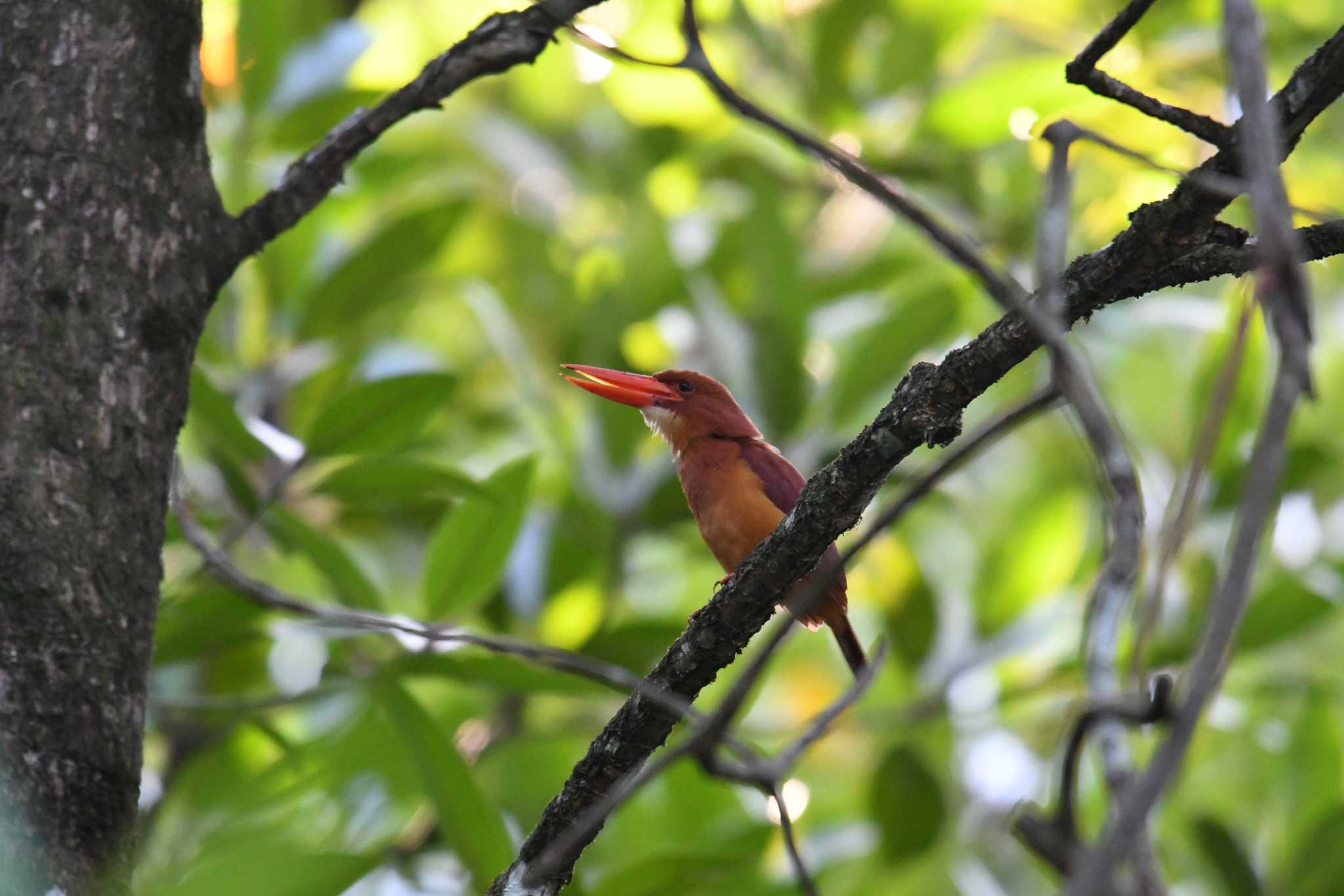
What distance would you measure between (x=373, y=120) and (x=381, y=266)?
1.96m

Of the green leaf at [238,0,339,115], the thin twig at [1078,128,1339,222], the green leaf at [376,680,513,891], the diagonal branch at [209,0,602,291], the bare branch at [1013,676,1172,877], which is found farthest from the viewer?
the green leaf at [238,0,339,115]

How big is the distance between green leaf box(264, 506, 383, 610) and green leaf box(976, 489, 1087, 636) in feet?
6.70

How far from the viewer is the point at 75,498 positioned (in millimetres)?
1944

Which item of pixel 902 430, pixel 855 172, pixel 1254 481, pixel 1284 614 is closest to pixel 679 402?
pixel 1284 614

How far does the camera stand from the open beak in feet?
13.3

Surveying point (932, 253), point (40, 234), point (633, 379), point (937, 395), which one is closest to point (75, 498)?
point (40, 234)

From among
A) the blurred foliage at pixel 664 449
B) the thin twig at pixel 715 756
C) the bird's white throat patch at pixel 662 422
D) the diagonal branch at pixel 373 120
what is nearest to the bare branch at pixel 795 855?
the thin twig at pixel 715 756

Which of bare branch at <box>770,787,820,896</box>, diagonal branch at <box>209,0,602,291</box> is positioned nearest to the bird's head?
diagonal branch at <box>209,0,602,291</box>

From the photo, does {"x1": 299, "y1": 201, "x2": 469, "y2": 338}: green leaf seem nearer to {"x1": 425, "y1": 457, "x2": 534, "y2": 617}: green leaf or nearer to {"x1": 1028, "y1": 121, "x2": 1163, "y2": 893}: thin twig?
{"x1": 425, "y1": 457, "x2": 534, "y2": 617}: green leaf

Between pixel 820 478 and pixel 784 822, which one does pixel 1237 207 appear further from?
pixel 784 822

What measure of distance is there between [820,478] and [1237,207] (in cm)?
380

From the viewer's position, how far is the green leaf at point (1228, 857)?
3803mm

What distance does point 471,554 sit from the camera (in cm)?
319

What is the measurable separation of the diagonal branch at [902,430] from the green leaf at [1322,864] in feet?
8.73
